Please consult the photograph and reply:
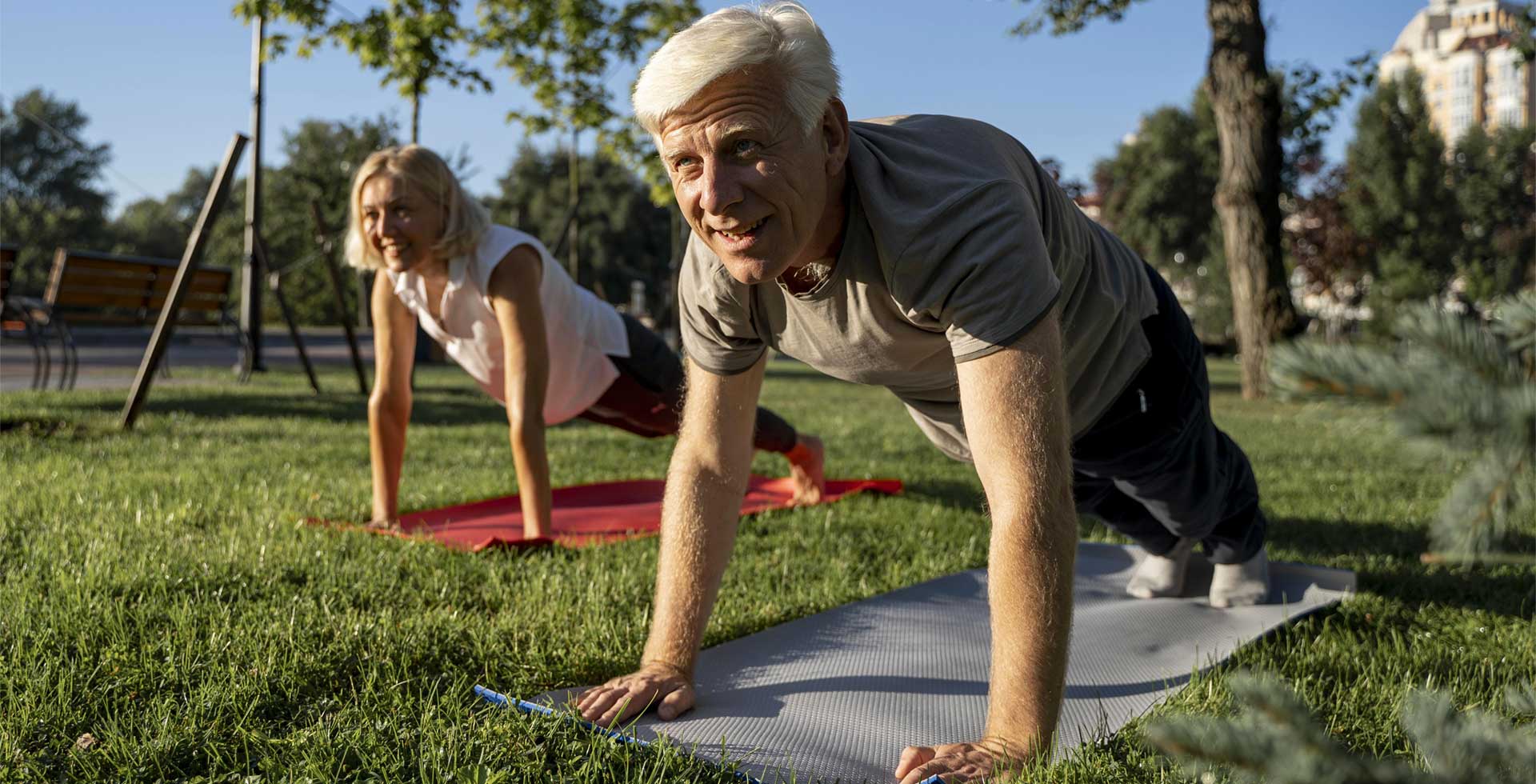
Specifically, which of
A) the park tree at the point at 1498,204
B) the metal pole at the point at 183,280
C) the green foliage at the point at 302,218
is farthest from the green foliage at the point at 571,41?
the park tree at the point at 1498,204

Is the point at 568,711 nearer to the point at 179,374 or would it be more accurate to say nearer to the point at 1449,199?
the point at 179,374

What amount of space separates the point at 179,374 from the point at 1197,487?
40.7 feet

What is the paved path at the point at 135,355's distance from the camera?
1208 centimetres

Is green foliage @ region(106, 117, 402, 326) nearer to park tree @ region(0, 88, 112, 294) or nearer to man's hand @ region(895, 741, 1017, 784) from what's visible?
park tree @ region(0, 88, 112, 294)

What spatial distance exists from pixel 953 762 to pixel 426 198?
3.02 meters

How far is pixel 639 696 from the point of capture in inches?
99.9

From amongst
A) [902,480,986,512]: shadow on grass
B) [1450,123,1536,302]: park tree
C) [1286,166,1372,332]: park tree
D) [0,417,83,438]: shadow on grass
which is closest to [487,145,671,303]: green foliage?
[1286,166,1372,332]: park tree

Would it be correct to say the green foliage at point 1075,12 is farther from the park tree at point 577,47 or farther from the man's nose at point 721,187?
the man's nose at point 721,187

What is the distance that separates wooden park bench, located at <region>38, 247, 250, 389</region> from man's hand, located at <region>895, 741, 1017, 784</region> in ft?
26.6

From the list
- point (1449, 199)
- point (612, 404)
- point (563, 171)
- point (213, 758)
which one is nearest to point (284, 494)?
point (612, 404)

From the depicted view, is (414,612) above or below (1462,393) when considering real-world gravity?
below

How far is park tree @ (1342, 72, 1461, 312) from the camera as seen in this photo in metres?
38.7

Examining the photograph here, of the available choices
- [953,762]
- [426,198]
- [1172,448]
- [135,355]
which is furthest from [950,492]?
[135,355]

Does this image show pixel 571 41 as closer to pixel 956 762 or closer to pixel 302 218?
pixel 956 762
